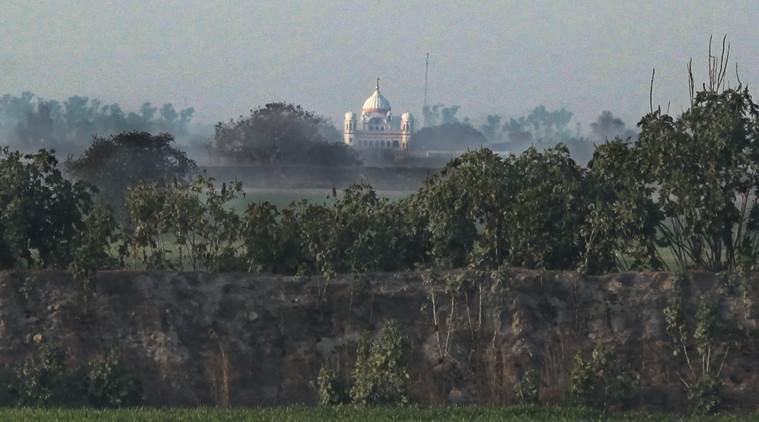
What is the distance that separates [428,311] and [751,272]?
4.44 m

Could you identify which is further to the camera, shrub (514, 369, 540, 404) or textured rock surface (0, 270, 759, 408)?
textured rock surface (0, 270, 759, 408)

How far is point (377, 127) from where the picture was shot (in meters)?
185

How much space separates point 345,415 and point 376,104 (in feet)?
572

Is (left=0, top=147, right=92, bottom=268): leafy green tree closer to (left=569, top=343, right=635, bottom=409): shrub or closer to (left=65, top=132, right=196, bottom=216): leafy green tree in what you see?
(left=569, top=343, right=635, bottom=409): shrub

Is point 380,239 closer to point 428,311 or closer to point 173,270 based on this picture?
point 428,311

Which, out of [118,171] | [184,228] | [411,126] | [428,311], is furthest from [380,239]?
[411,126]

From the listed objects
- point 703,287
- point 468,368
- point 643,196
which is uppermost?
point 643,196

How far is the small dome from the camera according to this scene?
618ft

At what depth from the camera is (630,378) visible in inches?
654

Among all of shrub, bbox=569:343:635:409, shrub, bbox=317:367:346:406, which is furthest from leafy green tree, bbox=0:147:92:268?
shrub, bbox=569:343:635:409

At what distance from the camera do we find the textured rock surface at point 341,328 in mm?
17594

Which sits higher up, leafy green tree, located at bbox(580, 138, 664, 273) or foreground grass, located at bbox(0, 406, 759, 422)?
leafy green tree, located at bbox(580, 138, 664, 273)

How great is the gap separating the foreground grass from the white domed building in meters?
155

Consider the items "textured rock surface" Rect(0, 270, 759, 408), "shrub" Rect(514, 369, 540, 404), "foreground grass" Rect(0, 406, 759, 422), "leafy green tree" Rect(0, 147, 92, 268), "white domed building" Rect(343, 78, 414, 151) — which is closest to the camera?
"foreground grass" Rect(0, 406, 759, 422)
